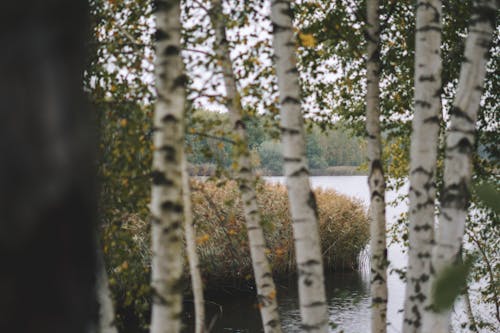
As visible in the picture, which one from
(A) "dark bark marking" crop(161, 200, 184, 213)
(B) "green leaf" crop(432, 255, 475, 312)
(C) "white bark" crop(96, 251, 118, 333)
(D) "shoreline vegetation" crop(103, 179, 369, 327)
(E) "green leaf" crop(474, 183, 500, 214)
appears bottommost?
(D) "shoreline vegetation" crop(103, 179, 369, 327)

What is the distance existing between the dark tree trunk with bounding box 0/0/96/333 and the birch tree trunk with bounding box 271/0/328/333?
2365 mm

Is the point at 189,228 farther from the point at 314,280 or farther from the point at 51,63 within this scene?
the point at 51,63

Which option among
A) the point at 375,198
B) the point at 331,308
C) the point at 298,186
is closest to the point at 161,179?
the point at 298,186

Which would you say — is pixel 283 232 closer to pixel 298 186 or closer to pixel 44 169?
pixel 298 186

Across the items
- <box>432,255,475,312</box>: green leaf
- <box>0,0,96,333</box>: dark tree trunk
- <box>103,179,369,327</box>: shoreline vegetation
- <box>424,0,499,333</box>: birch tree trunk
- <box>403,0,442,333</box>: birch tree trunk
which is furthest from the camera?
<box>103,179,369,327</box>: shoreline vegetation

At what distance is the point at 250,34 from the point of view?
4.65 metres

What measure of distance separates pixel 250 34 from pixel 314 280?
2.53 metres

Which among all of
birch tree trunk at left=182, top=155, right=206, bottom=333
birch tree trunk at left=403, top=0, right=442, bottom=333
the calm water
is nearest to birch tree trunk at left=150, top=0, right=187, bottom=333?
birch tree trunk at left=182, top=155, right=206, bottom=333

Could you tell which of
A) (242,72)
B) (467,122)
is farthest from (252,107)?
(467,122)

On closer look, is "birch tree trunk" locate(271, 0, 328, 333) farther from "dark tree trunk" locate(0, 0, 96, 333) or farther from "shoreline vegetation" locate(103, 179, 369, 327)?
"shoreline vegetation" locate(103, 179, 369, 327)

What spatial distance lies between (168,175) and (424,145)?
6.03 ft

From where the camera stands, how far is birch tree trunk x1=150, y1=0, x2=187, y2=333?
6.72ft

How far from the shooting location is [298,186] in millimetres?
3002

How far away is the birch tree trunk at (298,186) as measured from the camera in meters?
3.00
